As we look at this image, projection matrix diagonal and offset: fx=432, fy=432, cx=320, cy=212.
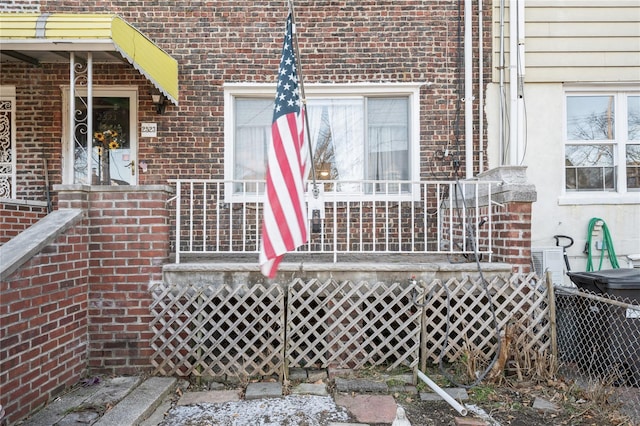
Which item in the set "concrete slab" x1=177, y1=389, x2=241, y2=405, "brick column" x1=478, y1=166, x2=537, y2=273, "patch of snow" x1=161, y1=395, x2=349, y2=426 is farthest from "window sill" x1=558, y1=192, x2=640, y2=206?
"concrete slab" x1=177, y1=389, x2=241, y2=405

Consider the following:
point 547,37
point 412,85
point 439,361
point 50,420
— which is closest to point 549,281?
point 439,361

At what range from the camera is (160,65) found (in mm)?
5676

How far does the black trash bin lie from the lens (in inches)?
159

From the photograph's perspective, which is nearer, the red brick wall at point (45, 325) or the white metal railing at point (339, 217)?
the red brick wall at point (45, 325)

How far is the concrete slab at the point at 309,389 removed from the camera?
400cm

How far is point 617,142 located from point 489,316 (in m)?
4.00

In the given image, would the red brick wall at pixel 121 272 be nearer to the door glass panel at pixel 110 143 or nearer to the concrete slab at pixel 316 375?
the concrete slab at pixel 316 375

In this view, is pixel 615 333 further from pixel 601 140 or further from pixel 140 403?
pixel 140 403

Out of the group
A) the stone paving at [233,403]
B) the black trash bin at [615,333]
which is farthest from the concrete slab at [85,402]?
the black trash bin at [615,333]

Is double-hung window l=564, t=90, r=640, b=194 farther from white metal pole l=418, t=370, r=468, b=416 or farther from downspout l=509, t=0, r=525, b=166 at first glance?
white metal pole l=418, t=370, r=468, b=416

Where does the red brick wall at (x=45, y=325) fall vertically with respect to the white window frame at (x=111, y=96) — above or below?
below

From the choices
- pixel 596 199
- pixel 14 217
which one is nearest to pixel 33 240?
pixel 14 217

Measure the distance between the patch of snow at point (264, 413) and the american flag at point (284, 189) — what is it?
142 cm

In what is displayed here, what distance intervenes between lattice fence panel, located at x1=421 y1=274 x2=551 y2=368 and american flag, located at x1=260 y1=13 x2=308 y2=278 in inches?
74.0
